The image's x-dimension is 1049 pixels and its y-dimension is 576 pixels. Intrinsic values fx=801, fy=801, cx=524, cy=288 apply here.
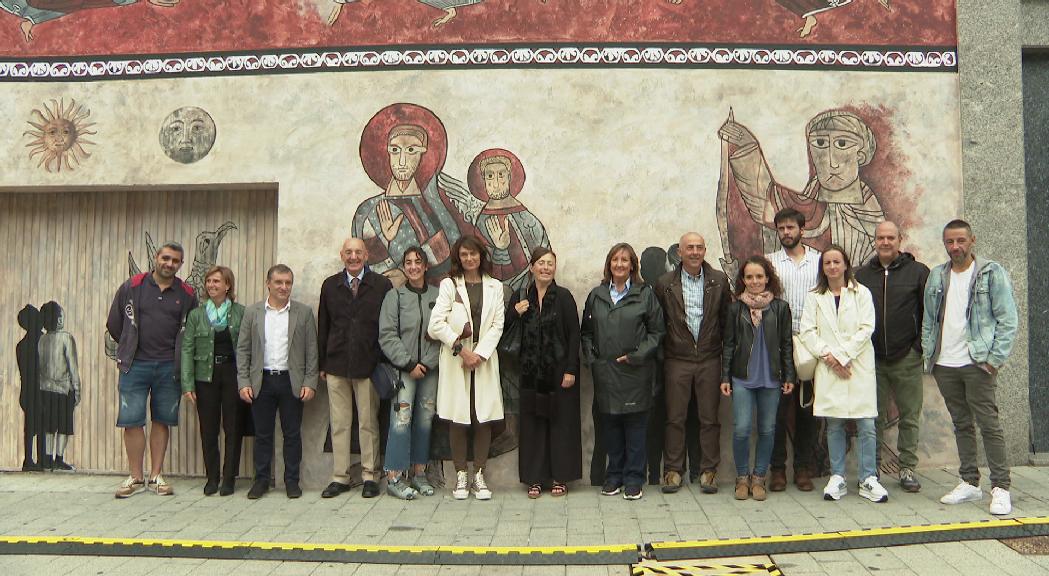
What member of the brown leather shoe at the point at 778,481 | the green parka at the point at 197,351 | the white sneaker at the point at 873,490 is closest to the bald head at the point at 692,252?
the brown leather shoe at the point at 778,481

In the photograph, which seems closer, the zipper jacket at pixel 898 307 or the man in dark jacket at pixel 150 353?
the zipper jacket at pixel 898 307

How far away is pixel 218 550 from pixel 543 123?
13.1 ft

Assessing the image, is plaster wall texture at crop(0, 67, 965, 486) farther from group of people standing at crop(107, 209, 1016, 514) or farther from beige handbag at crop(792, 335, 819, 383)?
beige handbag at crop(792, 335, 819, 383)

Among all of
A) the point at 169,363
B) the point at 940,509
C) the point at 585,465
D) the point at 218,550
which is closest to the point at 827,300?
the point at 940,509

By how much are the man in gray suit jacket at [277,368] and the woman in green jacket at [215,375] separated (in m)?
0.16

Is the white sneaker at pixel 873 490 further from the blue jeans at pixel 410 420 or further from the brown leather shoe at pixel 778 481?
the blue jeans at pixel 410 420

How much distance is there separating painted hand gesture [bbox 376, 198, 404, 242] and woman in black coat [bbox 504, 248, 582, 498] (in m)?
1.19

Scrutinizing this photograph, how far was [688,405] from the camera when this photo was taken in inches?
244

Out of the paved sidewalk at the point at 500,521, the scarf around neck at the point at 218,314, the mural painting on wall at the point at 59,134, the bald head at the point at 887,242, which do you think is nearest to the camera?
the paved sidewalk at the point at 500,521

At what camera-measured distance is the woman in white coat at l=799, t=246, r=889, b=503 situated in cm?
564

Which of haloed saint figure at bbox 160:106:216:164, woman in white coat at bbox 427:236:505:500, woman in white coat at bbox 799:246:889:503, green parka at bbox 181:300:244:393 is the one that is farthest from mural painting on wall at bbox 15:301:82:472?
woman in white coat at bbox 799:246:889:503

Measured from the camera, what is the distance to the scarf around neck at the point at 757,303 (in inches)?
229

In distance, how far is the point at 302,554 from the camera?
4695 millimetres

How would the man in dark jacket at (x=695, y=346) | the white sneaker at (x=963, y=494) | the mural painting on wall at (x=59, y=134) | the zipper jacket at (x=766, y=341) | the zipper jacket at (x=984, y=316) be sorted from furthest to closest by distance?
1. the mural painting on wall at (x=59, y=134)
2. the man in dark jacket at (x=695, y=346)
3. the zipper jacket at (x=766, y=341)
4. the white sneaker at (x=963, y=494)
5. the zipper jacket at (x=984, y=316)
